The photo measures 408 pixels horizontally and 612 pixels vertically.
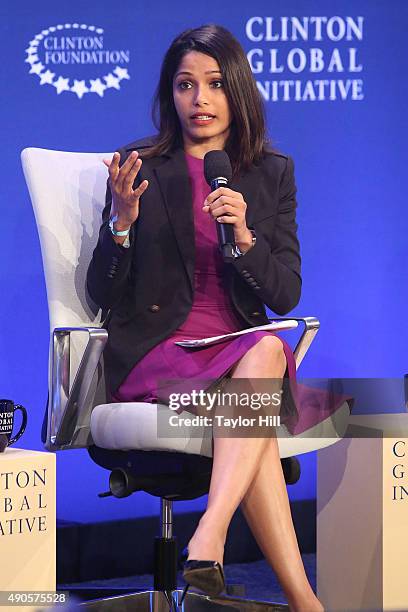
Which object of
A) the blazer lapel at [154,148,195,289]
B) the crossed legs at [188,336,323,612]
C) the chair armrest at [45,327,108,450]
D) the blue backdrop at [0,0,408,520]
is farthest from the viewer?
the blue backdrop at [0,0,408,520]

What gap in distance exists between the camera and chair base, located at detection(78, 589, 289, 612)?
2.49 m

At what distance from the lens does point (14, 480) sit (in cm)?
225

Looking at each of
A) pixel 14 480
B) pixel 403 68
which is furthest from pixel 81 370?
pixel 403 68

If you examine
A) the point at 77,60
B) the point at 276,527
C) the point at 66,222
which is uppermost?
the point at 77,60

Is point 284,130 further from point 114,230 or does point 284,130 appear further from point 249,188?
point 114,230

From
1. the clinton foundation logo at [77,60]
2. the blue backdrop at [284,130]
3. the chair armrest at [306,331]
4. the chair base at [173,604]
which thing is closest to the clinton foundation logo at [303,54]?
the blue backdrop at [284,130]

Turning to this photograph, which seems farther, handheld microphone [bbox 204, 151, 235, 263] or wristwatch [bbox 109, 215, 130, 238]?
wristwatch [bbox 109, 215, 130, 238]

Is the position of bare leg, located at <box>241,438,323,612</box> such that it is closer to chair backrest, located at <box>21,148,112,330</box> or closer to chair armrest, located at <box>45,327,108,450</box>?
chair armrest, located at <box>45,327,108,450</box>

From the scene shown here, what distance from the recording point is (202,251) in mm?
2529

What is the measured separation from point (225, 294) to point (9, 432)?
594 mm

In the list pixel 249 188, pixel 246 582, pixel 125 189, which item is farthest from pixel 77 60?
pixel 246 582

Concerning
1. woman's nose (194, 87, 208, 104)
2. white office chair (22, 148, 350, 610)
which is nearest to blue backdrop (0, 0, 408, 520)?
white office chair (22, 148, 350, 610)

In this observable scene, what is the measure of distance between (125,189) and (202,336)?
0.39 m

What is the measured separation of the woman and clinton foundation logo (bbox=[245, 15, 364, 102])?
90 centimetres
